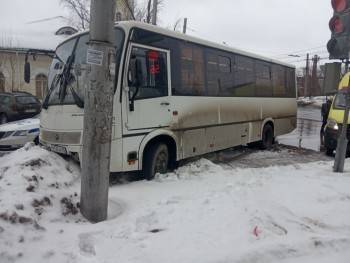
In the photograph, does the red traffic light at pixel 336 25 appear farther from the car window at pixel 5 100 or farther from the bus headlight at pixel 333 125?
the car window at pixel 5 100

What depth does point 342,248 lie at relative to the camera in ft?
14.5

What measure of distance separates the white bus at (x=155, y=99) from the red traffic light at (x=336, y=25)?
2.75 meters

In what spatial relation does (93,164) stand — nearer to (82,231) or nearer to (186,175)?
(82,231)

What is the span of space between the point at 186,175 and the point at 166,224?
10.3ft

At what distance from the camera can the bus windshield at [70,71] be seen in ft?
22.7

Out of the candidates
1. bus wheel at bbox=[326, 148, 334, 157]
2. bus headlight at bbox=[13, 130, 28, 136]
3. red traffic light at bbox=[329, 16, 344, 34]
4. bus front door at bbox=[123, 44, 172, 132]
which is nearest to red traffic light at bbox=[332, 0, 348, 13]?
red traffic light at bbox=[329, 16, 344, 34]

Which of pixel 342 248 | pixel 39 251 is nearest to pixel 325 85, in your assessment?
pixel 342 248

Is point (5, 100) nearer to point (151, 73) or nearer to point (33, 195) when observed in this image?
point (151, 73)

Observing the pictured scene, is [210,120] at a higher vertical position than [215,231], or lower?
higher

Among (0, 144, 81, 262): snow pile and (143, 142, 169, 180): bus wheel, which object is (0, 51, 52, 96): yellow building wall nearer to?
(143, 142, 169, 180): bus wheel

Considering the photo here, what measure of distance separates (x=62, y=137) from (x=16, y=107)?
44.9 feet

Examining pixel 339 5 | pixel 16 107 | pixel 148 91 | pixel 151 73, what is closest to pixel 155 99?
pixel 148 91

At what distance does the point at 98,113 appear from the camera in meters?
4.68

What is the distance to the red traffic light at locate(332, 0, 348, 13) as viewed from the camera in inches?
305
